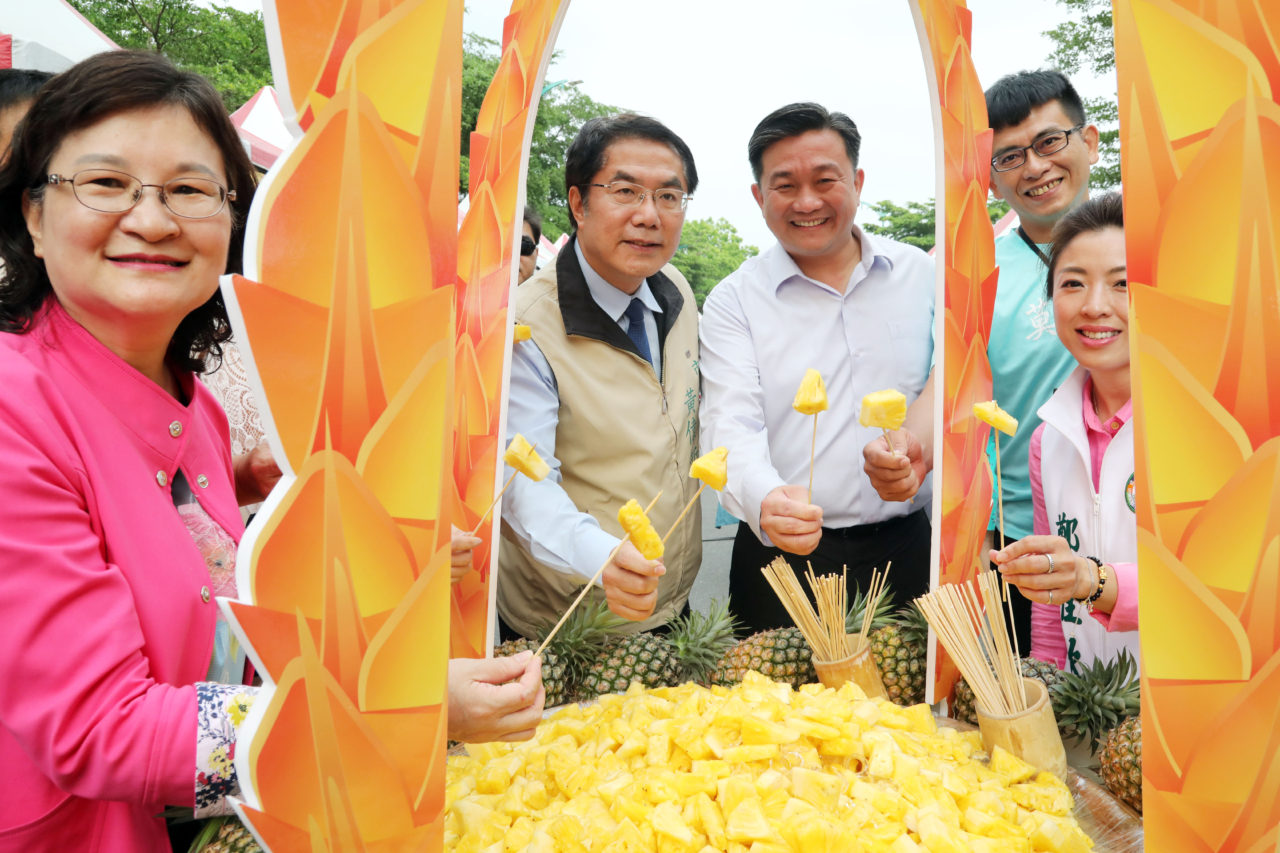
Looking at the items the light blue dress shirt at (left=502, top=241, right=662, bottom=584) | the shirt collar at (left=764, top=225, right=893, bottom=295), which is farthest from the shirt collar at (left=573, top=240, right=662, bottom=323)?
the shirt collar at (left=764, top=225, right=893, bottom=295)

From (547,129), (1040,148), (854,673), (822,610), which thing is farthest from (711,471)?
(547,129)

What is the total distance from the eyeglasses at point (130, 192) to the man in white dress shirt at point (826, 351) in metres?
1.91

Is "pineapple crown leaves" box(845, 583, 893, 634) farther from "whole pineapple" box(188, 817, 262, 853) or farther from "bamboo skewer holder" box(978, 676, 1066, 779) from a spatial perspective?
"whole pineapple" box(188, 817, 262, 853)

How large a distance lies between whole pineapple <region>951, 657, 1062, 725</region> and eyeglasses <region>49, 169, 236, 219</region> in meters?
1.93

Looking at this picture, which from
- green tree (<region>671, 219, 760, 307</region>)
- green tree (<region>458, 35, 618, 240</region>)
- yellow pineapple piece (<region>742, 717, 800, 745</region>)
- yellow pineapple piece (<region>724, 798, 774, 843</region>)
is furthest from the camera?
green tree (<region>671, 219, 760, 307</region>)

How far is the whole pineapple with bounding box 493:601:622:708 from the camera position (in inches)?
82.8

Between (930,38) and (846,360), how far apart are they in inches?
50.2

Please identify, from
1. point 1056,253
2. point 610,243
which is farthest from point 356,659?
point 1056,253

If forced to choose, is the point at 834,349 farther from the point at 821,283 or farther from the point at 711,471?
the point at 711,471

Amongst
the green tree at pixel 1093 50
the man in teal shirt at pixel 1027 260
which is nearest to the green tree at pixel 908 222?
the green tree at pixel 1093 50

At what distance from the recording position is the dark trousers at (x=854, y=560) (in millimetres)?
2957

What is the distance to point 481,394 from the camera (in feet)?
6.48

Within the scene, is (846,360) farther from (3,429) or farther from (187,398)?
(3,429)

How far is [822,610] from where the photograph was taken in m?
1.95
